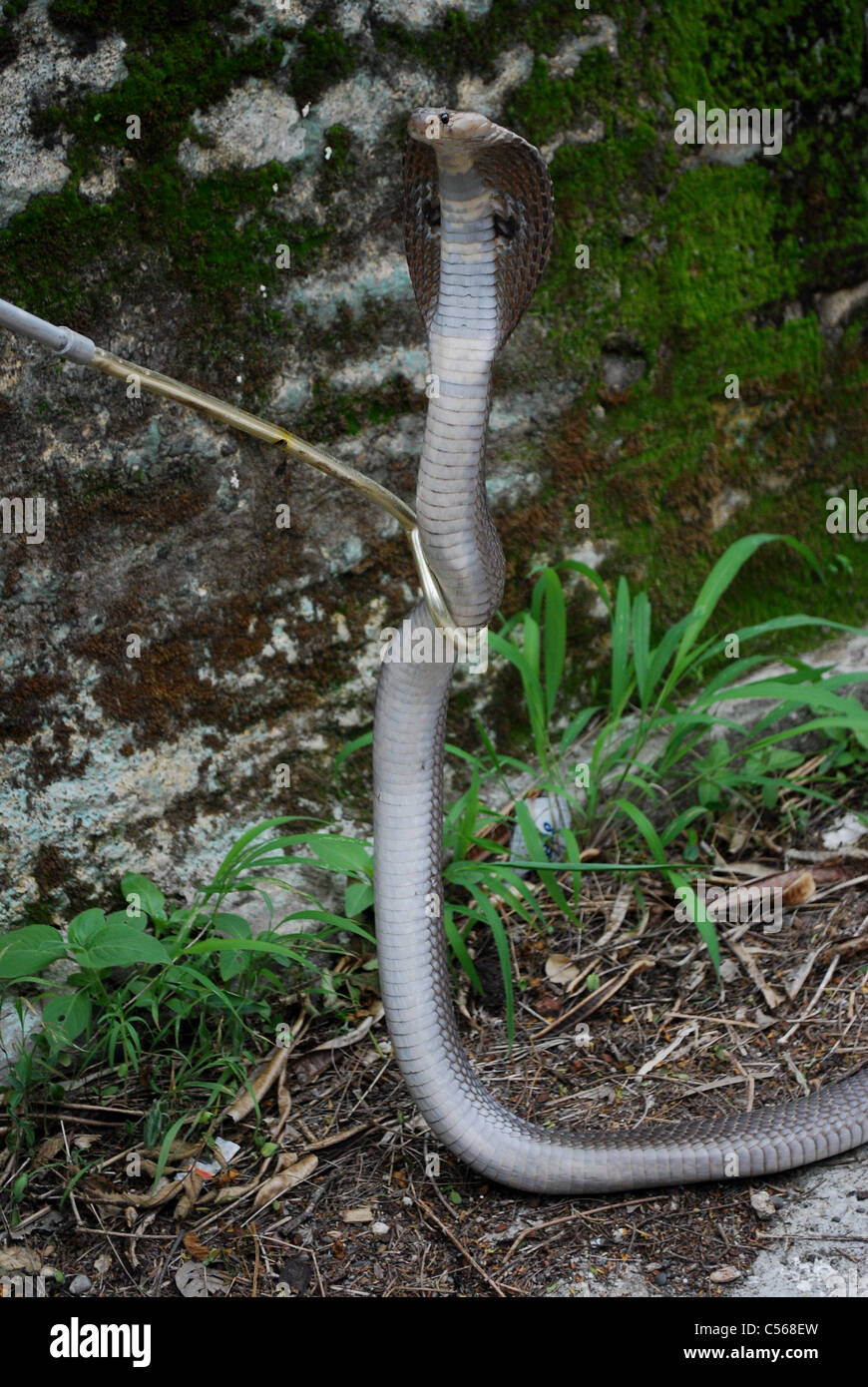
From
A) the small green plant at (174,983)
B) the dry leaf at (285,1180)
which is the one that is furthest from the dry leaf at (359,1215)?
the small green plant at (174,983)

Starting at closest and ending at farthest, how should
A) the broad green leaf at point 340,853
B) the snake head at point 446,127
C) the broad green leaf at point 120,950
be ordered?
the snake head at point 446,127 < the broad green leaf at point 120,950 < the broad green leaf at point 340,853

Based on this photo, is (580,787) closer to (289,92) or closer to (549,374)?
(549,374)

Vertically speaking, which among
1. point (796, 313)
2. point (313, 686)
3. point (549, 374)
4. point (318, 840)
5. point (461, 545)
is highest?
point (796, 313)

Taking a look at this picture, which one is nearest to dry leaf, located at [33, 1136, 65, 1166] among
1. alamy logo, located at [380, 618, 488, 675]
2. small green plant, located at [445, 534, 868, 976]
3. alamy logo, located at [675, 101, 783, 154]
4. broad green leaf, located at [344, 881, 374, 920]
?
broad green leaf, located at [344, 881, 374, 920]

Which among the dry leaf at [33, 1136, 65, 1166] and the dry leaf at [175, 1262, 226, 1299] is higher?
the dry leaf at [33, 1136, 65, 1166]

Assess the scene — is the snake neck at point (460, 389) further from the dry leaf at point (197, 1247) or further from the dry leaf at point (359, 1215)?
the dry leaf at point (197, 1247)

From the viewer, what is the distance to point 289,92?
3.16m

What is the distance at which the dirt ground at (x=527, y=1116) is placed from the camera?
2.39 meters

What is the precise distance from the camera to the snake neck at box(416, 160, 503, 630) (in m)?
2.18

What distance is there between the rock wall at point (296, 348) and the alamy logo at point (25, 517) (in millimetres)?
33

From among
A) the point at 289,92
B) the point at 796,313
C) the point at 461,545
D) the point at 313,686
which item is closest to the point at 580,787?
the point at 313,686

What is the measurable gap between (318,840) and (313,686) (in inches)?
23.3

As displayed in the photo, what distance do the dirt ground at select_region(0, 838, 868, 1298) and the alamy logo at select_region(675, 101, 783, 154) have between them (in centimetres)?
224

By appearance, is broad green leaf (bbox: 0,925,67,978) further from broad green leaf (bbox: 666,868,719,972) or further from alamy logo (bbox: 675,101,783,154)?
alamy logo (bbox: 675,101,783,154)
